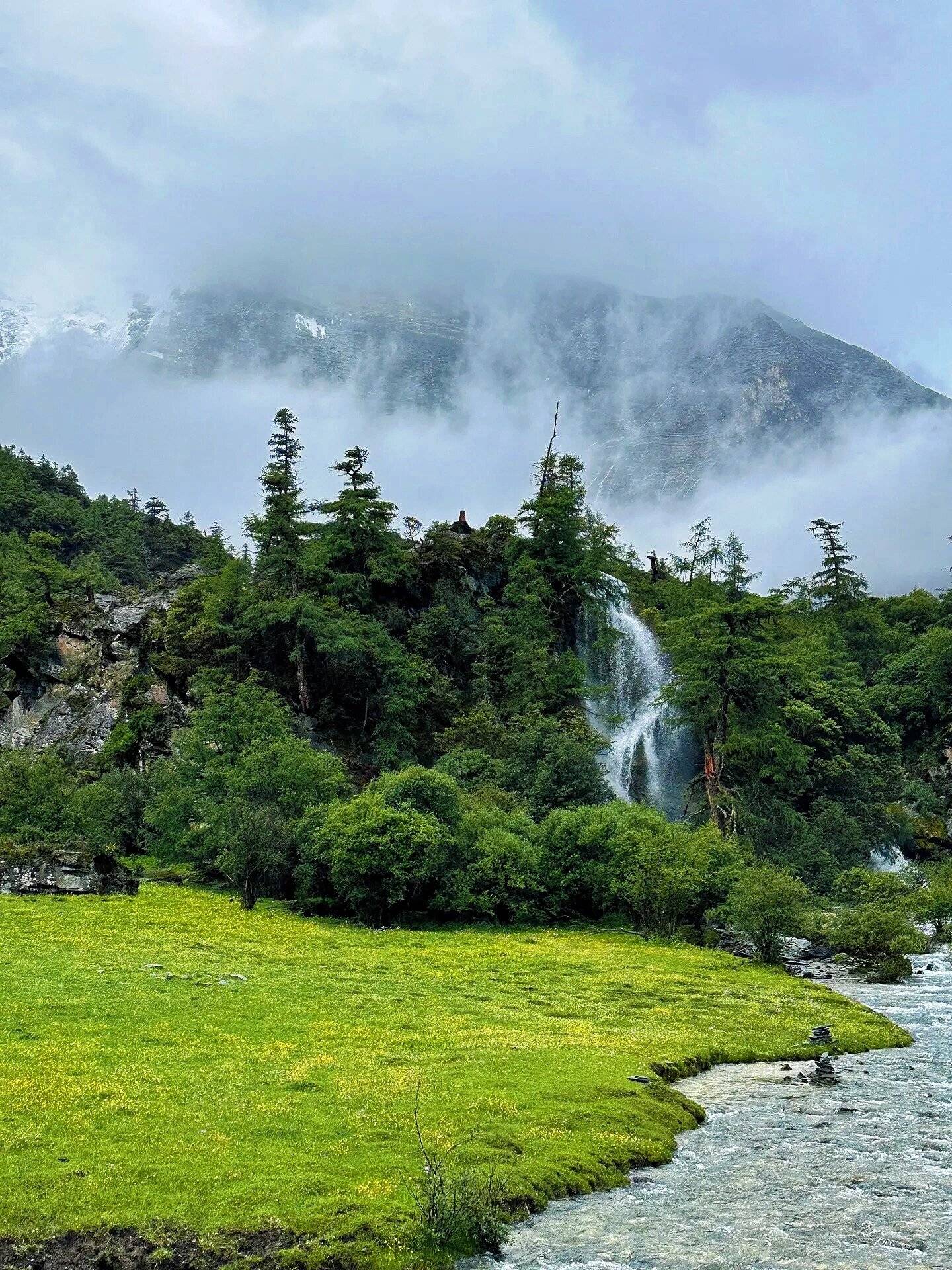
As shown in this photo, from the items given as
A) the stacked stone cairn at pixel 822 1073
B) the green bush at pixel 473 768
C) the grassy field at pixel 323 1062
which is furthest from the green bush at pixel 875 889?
the green bush at pixel 473 768

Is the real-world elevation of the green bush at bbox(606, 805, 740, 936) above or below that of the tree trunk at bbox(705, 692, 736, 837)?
below

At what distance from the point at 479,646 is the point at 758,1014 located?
6590 cm

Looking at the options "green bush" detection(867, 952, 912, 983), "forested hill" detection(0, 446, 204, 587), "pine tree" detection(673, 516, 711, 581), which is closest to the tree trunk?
"green bush" detection(867, 952, 912, 983)

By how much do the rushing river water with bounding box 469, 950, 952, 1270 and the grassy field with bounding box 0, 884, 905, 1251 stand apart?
4.44ft

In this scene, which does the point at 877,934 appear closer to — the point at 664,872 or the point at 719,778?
the point at 664,872

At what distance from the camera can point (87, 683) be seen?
97188mm

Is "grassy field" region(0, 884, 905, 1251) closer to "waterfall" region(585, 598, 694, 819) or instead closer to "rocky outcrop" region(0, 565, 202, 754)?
"waterfall" region(585, 598, 694, 819)

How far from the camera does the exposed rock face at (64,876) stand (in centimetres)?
6088

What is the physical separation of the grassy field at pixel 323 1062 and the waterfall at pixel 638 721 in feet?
145

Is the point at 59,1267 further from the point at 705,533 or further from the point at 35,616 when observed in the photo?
the point at 705,533

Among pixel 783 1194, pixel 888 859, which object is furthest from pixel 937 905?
pixel 783 1194

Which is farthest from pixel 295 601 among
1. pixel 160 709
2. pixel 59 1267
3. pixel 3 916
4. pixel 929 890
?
pixel 59 1267

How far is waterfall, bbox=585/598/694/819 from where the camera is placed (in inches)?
3713

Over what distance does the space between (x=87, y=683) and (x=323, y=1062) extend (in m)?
81.6
